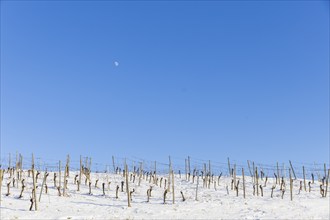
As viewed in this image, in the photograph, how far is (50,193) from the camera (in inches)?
857

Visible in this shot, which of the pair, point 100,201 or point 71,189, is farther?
point 71,189

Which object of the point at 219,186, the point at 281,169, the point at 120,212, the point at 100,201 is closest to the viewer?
the point at 120,212

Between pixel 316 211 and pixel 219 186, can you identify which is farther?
pixel 219 186

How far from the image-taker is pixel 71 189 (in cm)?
2445

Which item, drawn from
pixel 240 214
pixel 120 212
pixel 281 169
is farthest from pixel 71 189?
pixel 281 169

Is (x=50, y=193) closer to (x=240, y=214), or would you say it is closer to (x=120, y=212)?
(x=120, y=212)

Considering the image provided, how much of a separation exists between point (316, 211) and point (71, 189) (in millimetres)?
14959

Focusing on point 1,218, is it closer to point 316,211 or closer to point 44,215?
point 44,215

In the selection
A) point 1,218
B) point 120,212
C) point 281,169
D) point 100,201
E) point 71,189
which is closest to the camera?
point 1,218

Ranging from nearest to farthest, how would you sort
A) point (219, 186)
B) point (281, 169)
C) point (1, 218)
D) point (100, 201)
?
point (1, 218) < point (100, 201) < point (219, 186) < point (281, 169)

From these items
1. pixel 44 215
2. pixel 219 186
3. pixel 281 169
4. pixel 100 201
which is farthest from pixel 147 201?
pixel 281 169

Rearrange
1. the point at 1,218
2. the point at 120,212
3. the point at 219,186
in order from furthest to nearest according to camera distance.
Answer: the point at 219,186
the point at 120,212
the point at 1,218

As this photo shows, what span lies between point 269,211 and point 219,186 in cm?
1215

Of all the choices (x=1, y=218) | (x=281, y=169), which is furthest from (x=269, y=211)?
(x=281, y=169)
